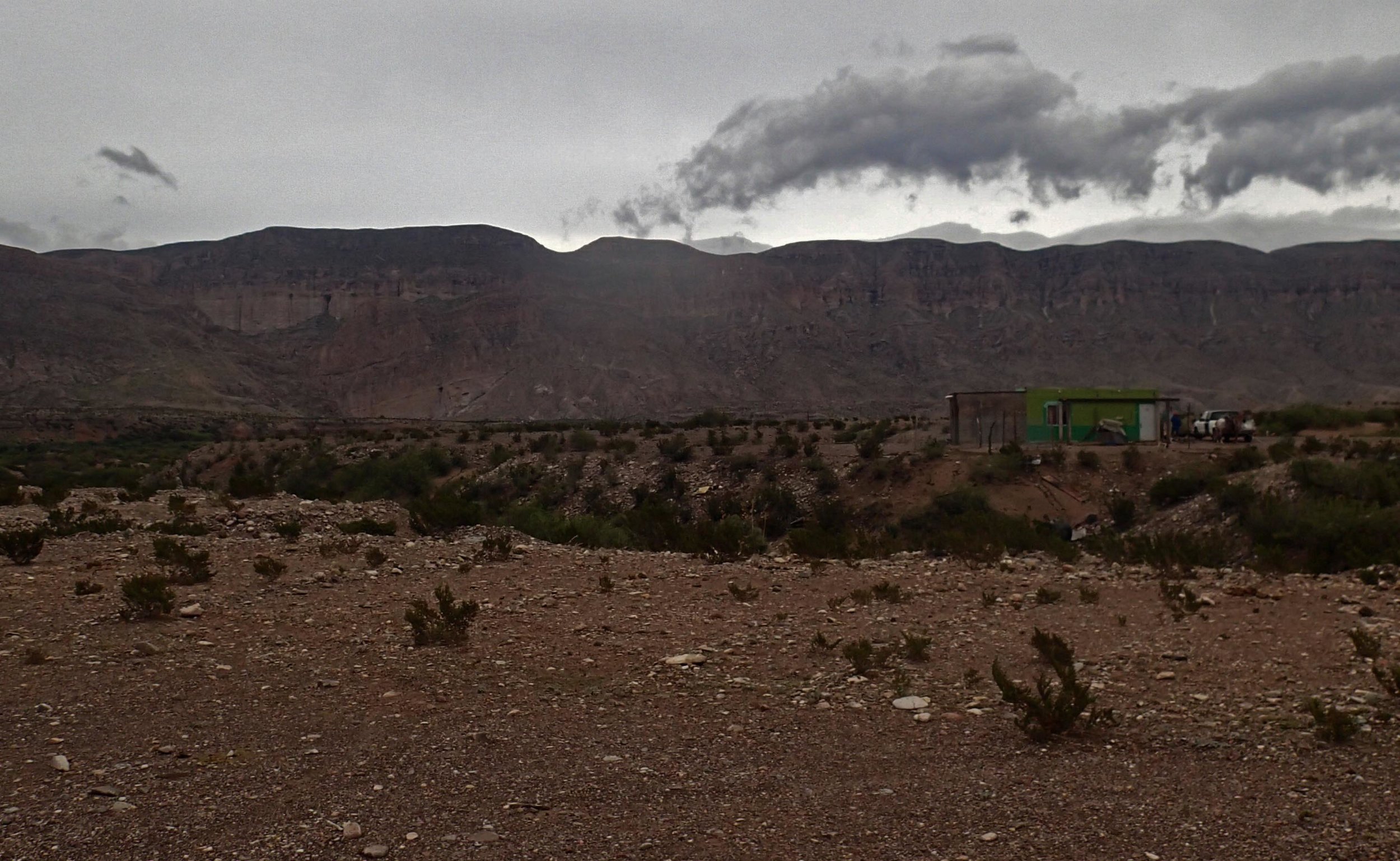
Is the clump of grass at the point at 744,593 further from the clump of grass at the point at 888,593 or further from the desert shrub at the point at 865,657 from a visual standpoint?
the desert shrub at the point at 865,657

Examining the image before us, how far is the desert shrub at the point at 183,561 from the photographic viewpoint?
12547 mm

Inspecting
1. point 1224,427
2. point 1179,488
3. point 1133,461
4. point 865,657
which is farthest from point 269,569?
point 1224,427

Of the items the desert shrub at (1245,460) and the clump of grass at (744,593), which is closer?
the clump of grass at (744,593)

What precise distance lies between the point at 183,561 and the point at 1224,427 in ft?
145

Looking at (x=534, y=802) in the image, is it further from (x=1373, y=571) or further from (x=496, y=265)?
(x=496, y=265)

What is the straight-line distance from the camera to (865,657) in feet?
29.4

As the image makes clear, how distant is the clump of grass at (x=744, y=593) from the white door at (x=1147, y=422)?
36.3 meters

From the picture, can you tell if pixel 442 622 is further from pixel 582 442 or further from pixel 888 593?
pixel 582 442

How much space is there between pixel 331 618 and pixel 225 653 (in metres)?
1.64

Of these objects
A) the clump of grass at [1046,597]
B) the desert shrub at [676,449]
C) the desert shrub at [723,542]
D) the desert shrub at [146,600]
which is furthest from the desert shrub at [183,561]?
the desert shrub at [676,449]

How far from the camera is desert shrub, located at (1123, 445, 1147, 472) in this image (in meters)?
34.3

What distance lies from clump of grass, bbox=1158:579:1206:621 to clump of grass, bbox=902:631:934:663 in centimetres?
319

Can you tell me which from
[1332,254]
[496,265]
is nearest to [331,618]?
[496,265]

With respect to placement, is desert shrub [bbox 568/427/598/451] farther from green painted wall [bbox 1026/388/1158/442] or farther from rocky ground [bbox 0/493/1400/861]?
rocky ground [bbox 0/493/1400/861]
